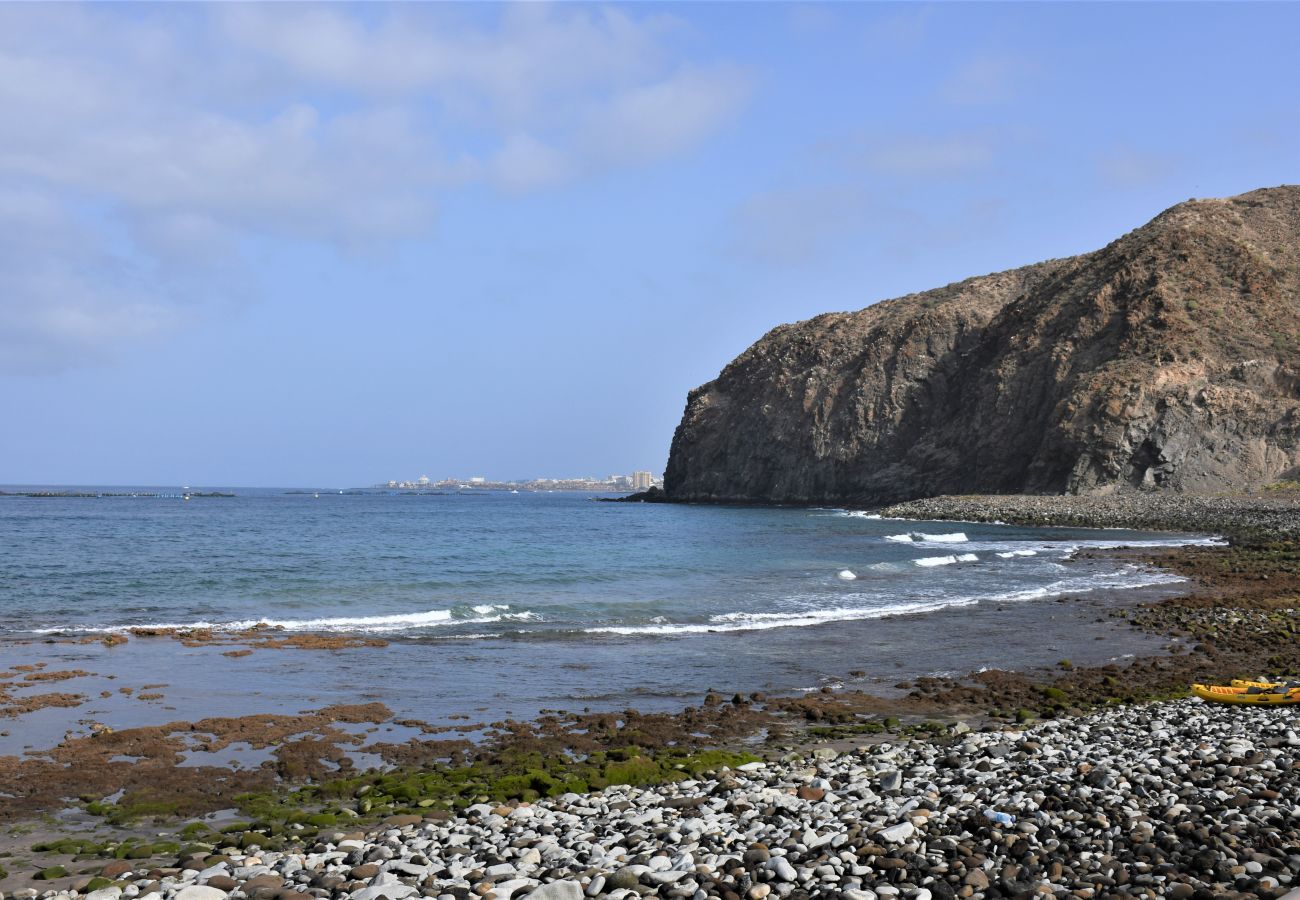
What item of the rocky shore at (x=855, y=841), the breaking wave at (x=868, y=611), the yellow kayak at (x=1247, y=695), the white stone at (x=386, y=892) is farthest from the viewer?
the breaking wave at (x=868, y=611)

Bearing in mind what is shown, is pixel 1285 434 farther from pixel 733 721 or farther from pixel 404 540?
pixel 733 721

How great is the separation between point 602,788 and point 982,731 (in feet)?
16.8

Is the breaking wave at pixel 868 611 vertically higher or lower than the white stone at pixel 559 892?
lower

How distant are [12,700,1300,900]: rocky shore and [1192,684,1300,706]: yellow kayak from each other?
8.58ft

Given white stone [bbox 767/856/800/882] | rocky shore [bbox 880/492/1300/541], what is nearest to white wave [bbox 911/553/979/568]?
rocky shore [bbox 880/492/1300/541]

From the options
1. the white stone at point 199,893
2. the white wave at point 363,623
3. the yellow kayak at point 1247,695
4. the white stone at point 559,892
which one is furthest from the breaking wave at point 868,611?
the white stone at point 559,892

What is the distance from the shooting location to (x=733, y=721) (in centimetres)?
1279

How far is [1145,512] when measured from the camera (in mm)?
59000

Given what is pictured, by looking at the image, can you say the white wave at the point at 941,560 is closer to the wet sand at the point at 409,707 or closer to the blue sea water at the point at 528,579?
the blue sea water at the point at 528,579

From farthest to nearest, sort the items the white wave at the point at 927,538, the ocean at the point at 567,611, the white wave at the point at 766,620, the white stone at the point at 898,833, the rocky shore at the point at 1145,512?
the white wave at the point at 927,538, the rocky shore at the point at 1145,512, the white wave at the point at 766,620, the ocean at the point at 567,611, the white stone at the point at 898,833

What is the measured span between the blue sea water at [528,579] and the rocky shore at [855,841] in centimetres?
1207

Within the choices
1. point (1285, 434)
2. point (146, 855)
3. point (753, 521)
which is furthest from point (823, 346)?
point (146, 855)

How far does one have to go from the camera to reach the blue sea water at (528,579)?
22953 millimetres

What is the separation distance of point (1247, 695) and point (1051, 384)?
240 ft
